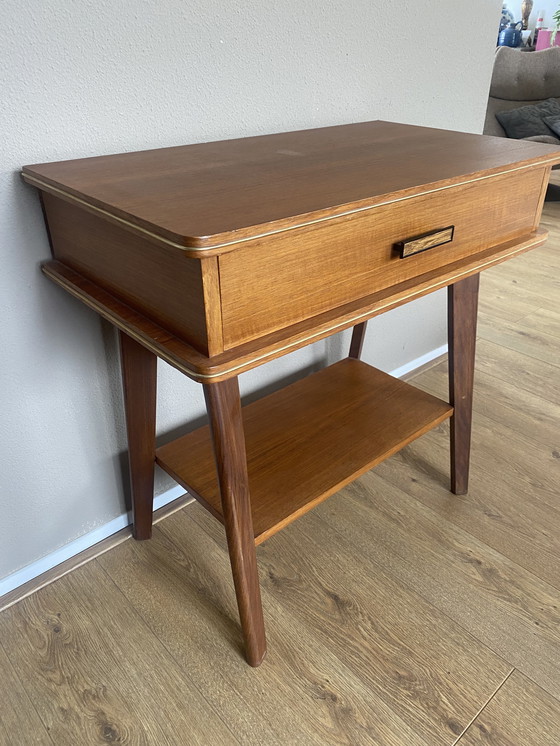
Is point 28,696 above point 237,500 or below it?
below

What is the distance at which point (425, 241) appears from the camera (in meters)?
0.81

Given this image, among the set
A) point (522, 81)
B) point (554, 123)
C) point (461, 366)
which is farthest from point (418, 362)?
point (522, 81)

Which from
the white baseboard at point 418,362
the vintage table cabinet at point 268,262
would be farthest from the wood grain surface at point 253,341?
the white baseboard at point 418,362

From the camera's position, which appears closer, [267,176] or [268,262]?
[268,262]

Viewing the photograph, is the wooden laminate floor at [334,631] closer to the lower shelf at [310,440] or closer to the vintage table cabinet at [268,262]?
the vintage table cabinet at [268,262]

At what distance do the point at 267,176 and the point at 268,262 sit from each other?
0.19 metres

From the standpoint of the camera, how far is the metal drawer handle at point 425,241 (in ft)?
2.59

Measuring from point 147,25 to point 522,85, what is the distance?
3259 millimetres

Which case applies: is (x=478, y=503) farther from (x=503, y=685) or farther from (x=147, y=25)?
(x=147, y=25)

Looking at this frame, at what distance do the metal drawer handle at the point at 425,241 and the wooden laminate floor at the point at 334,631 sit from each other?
640 mm

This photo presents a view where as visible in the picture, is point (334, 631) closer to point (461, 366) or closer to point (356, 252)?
point (461, 366)

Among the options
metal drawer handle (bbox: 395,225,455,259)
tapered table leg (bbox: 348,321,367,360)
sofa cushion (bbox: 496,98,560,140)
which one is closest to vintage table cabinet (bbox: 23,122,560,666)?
metal drawer handle (bbox: 395,225,455,259)

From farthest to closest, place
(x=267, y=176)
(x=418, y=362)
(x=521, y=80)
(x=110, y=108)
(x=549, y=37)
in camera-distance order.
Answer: (x=549, y=37)
(x=521, y=80)
(x=418, y=362)
(x=110, y=108)
(x=267, y=176)

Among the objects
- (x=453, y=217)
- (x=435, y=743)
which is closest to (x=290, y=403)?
(x=453, y=217)
